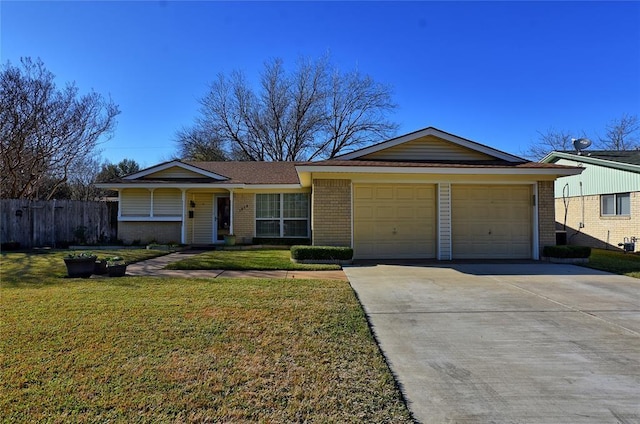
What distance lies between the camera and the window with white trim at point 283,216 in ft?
52.1

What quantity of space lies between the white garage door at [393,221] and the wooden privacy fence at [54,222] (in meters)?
11.7

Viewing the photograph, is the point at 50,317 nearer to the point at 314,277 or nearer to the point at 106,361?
the point at 106,361

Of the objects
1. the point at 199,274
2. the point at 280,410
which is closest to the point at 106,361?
the point at 280,410

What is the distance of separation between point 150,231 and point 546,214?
582 inches

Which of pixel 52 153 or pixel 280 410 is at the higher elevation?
pixel 52 153

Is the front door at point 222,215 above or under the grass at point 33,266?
above

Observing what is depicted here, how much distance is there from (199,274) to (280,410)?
6.24 meters

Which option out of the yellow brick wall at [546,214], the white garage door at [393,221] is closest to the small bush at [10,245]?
the white garage door at [393,221]

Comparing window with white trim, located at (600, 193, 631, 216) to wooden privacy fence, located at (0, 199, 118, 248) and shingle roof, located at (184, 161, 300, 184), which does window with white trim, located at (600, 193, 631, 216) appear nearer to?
shingle roof, located at (184, 161, 300, 184)

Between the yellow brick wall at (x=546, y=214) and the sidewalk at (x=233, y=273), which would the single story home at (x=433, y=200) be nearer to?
the yellow brick wall at (x=546, y=214)

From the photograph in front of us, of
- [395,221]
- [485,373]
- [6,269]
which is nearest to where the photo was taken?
[485,373]

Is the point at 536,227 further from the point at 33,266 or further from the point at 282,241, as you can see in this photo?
the point at 33,266

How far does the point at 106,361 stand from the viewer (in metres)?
3.52

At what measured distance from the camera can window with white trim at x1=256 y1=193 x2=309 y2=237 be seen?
15889 millimetres
